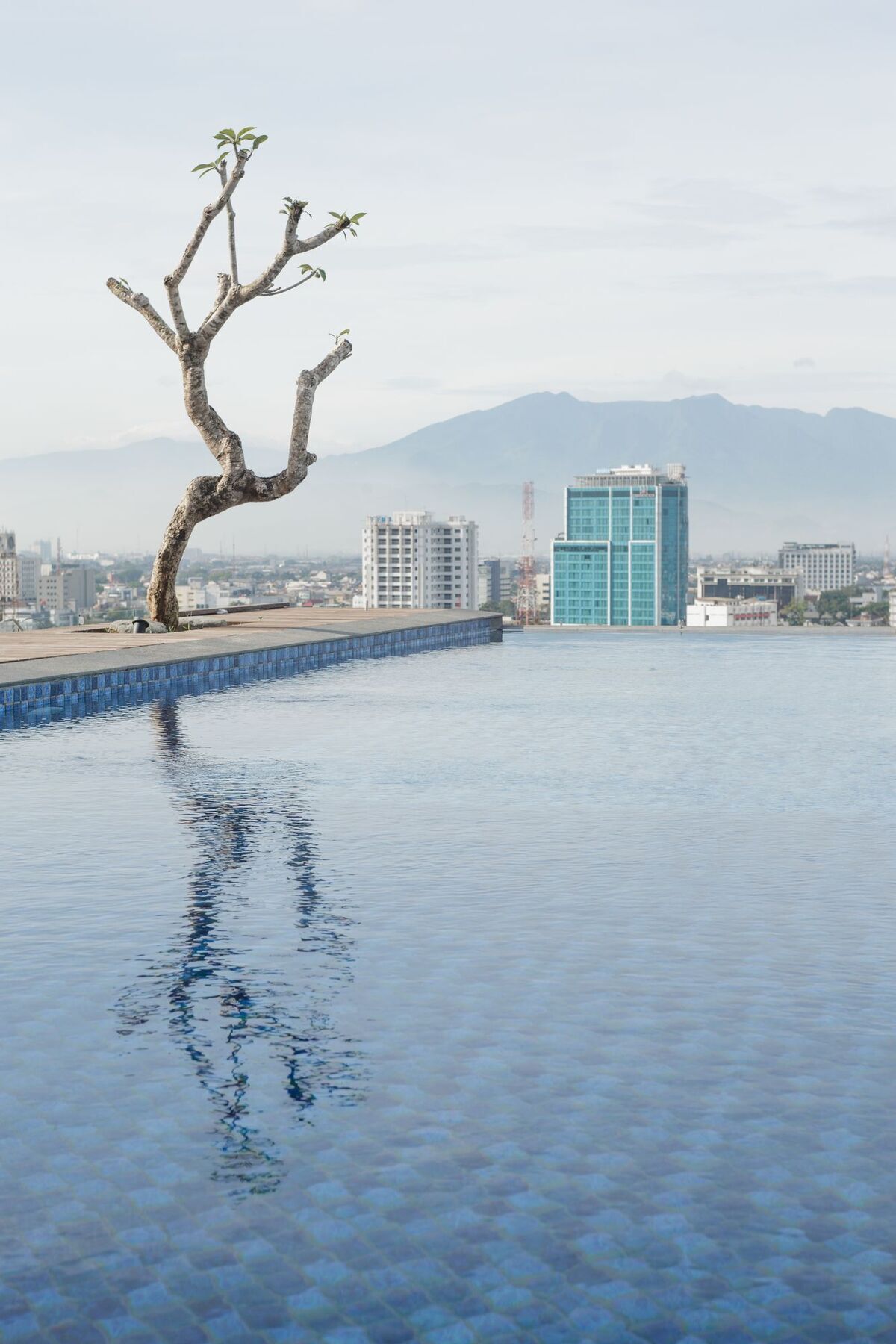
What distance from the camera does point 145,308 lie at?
55.4ft

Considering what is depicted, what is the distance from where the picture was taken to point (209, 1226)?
10.2ft

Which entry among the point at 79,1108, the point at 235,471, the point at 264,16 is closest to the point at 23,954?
the point at 79,1108

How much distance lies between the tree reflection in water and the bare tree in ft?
34.5

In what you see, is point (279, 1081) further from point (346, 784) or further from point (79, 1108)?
point (346, 784)

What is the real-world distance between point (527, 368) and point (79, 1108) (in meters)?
53.8

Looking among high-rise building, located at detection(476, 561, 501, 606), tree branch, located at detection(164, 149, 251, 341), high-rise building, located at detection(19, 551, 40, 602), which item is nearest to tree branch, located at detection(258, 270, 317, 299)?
tree branch, located at detection(164, 149, 251, 341)

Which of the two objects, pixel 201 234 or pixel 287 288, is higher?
pixel 201 234

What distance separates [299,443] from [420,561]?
50857 millimetres

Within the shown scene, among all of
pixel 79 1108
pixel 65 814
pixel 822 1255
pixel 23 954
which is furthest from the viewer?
pixel 65 814

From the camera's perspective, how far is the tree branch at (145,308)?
16844 millimetres

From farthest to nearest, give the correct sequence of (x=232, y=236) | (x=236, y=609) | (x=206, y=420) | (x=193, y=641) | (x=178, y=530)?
(x=236, y=609) → (x=178, y=530) → (x=206, y=420) → (x=232, y=236) → (x=193, y=641)

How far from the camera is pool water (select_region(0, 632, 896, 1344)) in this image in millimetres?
2875

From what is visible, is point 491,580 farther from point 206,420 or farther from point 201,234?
point 201,234

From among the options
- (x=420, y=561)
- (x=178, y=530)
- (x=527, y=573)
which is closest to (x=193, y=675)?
(x=178, y=530)
